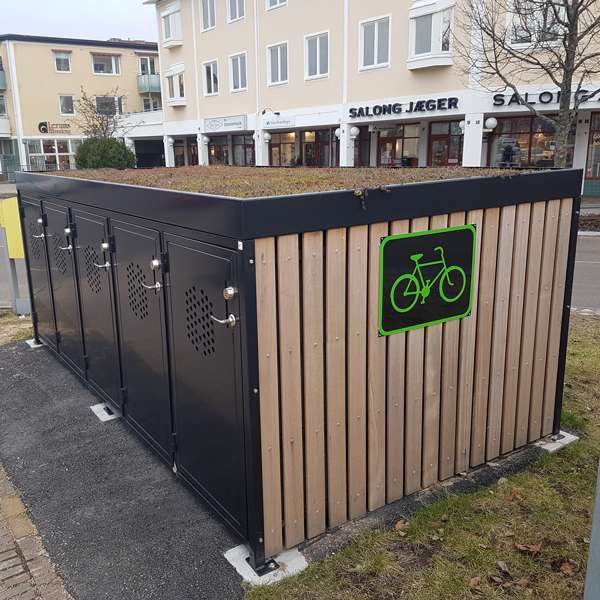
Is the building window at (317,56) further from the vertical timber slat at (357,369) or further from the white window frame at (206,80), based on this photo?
the vertical timber slat at (357,369)

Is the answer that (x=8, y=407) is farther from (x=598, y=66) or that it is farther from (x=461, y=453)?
(x=598, y=66)

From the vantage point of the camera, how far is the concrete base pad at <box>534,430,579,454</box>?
4191 millimetres

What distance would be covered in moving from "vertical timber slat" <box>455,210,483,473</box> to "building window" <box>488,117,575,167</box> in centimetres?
1928

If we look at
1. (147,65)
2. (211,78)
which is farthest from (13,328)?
(147,65)

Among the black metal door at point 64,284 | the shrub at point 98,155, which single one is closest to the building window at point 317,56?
the shrub at point 98,155

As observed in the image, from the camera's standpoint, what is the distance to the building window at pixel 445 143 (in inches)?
927

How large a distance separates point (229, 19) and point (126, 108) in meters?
20.0

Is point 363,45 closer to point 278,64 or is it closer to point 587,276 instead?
point 278,64

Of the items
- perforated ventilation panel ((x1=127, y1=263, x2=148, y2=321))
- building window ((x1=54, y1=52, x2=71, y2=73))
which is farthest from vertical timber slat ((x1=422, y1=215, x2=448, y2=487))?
building window ((x1=54, y1=52, x2=71, y2=73))

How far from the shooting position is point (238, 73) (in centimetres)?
2941

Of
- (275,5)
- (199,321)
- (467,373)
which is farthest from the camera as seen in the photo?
(275,5)

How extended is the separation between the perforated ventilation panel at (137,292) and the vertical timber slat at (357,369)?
1487 mm

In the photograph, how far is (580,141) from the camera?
21328mm

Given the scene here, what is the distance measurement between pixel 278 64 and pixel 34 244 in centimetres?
2293
